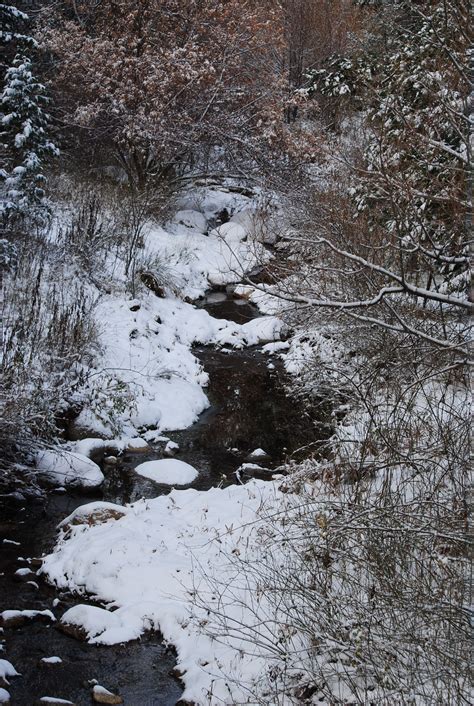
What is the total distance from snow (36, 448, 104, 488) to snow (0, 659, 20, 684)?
2.68 meters

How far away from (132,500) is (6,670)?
9.03ft

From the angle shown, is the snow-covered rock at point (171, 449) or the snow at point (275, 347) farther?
the snow at point (275, 347)

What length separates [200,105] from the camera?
592 inches

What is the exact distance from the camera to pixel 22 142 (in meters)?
10.6

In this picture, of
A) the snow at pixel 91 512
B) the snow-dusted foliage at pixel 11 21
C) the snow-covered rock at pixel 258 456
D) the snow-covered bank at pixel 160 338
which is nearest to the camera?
the snow at pixel 91 512

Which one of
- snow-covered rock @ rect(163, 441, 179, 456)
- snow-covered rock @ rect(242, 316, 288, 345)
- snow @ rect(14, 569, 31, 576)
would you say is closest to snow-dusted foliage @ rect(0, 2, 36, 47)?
snow-covered rock @ rect(242, 316, 288, 345)

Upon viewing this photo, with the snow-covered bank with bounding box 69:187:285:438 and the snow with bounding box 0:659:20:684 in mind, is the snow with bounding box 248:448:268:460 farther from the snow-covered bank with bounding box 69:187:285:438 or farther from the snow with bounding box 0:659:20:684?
the snow with bounding box 0:659:20:684

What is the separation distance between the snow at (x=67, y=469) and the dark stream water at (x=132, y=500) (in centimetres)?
→ 16

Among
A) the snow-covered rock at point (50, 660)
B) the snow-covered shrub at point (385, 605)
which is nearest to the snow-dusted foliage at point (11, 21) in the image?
the snow-covered shrub at point (385, 605)

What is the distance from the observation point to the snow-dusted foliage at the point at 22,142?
34.3ft

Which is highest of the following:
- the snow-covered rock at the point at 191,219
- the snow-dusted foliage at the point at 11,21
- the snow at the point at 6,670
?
the snow-covered rock at the point at 191,219

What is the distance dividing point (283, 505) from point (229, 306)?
27.9 feet

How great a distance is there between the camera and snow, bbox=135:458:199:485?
725 cm

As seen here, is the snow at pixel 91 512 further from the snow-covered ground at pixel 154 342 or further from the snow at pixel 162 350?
the snow at pixel 162 350
